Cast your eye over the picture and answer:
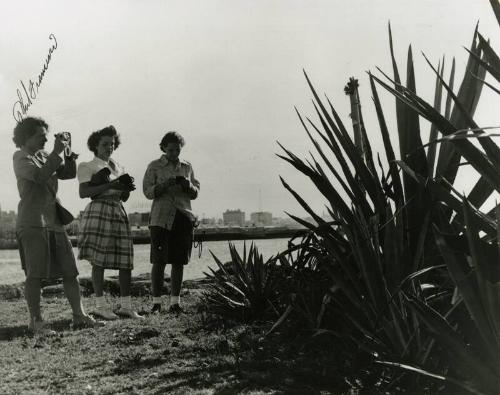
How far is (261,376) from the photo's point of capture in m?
2.61

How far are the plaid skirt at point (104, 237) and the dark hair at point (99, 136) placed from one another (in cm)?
50

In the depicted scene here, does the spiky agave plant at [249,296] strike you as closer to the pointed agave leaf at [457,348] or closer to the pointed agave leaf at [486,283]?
the pointed agave leaf at [457,348]

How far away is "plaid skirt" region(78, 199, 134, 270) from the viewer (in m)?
4.76

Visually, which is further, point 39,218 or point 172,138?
point 172,138

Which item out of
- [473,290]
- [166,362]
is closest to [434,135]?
[473,290]

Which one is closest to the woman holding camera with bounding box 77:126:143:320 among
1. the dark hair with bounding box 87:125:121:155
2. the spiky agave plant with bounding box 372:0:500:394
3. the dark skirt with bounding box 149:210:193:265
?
the dark hair with bounding box 87:125:121:155

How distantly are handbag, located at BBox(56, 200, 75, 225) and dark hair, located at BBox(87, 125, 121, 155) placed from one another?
0.83 meters

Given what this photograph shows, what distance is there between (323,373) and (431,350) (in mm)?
700

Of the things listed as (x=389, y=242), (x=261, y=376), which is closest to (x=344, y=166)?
(x=389, y=242)

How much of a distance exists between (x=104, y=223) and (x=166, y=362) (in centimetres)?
209

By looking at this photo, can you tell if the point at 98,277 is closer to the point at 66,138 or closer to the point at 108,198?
the point at 108,198

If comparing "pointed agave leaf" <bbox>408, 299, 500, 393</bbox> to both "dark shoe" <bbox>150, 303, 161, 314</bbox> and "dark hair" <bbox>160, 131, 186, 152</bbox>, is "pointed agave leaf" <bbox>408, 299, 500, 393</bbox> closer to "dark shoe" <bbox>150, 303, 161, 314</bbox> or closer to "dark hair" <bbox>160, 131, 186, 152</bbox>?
"dark shoe" <bbox>150, 303, 161, 314</bbox>

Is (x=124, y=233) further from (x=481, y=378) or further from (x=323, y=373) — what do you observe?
(x=481, y=378)

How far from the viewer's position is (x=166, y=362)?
9.79 ft
